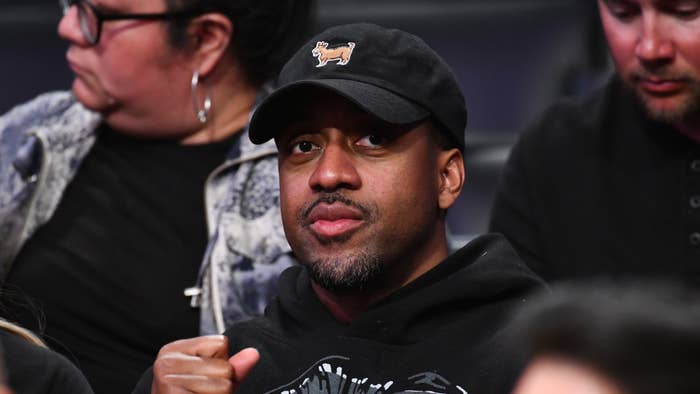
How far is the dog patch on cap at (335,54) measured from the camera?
4.16 ft

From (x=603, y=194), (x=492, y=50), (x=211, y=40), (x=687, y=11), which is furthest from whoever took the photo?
(x=492, y=50)

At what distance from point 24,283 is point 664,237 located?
84cm

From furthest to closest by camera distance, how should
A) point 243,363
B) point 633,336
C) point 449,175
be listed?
1. point 449,175
2. point 243,363
3. point 633,336

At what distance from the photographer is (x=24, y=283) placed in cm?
173

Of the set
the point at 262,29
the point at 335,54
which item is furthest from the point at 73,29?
the point at 335,54

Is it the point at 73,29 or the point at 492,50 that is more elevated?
the point at 73,29

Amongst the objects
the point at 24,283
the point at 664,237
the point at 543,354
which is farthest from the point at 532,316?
the point at 24,283

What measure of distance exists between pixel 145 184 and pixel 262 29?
0.27m

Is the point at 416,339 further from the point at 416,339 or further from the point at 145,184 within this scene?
the point at 145,184

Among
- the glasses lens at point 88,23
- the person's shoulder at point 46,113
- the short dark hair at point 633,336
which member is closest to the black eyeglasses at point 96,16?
the glasses lens at point 88,23

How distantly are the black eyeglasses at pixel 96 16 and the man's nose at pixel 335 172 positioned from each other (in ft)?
2.07

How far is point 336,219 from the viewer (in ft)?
4.00

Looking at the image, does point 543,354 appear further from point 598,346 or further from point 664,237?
point 664,237

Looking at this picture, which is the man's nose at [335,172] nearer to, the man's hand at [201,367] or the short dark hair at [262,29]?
the man's hand at [201,367]
